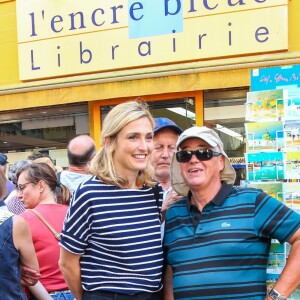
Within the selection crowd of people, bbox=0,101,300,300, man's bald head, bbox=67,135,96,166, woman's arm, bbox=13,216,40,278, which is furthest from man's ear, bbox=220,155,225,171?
man's bald head, bbox=67,135,96,166

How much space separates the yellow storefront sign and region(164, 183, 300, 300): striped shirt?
12.3 ft

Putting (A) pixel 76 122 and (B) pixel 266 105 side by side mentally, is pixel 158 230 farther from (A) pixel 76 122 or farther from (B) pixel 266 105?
(A) pixel 76 122

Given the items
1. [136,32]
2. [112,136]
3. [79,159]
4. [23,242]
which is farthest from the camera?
[136,32]

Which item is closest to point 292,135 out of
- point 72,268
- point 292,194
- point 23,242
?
point 292,194

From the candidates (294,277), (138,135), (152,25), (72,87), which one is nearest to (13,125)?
(72,87)

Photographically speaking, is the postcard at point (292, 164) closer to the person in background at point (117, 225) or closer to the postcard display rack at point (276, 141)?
the postcard display rack at point (276, 141)

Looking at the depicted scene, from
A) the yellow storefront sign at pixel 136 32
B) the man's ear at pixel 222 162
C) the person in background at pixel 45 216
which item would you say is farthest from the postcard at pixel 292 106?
the yellow storefront sign at pixel 136 32

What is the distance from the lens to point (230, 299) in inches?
71.6

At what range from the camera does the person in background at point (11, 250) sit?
211cm

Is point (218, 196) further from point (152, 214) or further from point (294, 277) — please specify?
point (294, 277)

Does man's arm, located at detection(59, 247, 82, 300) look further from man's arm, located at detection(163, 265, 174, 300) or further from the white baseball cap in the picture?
the white baseball cap

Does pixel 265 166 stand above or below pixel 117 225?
above

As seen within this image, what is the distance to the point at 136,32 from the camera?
5.81m

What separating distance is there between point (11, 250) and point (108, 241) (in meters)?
0.59
